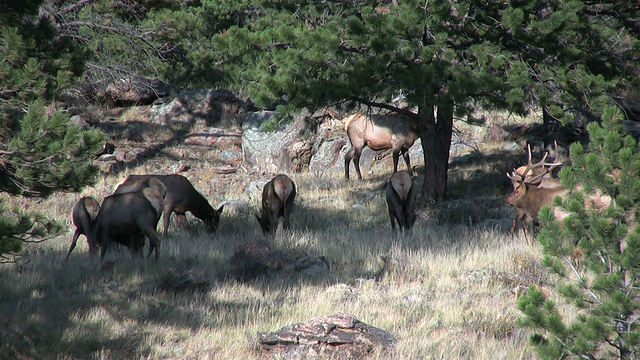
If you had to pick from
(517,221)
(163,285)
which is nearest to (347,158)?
(517,221)

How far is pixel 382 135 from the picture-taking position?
2031cm

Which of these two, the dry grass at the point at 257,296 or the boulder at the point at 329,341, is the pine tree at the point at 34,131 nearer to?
the dry grass at the point at 257,296

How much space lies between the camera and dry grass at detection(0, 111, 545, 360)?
22.7 ft

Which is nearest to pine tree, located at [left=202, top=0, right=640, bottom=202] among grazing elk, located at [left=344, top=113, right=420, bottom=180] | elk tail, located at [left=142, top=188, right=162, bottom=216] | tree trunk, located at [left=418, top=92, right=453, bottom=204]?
tree trunk, located at [left=418, top=92, right=453, bottom=204]

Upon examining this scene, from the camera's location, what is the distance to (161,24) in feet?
62.7

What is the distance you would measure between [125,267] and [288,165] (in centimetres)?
1269

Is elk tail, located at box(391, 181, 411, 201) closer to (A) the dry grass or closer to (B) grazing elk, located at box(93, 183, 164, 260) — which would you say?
(A) the dry grass

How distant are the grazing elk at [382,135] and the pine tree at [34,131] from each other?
1300 centimetres

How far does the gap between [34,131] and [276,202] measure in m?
7.85

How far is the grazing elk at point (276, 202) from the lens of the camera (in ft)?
45.0

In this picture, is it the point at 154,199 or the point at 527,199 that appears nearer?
the point at 154,199

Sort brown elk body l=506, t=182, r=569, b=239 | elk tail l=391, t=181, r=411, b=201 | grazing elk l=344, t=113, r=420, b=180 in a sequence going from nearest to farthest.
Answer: brown elk body l=506, t=182, r=569, b=239, elk tail l=391, t=181, r=411, b=201, grazing elk l=344, t=113, r=420, b=180

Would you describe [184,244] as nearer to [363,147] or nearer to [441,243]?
[441,243]

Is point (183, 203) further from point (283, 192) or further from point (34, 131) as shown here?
point (34, 131)
